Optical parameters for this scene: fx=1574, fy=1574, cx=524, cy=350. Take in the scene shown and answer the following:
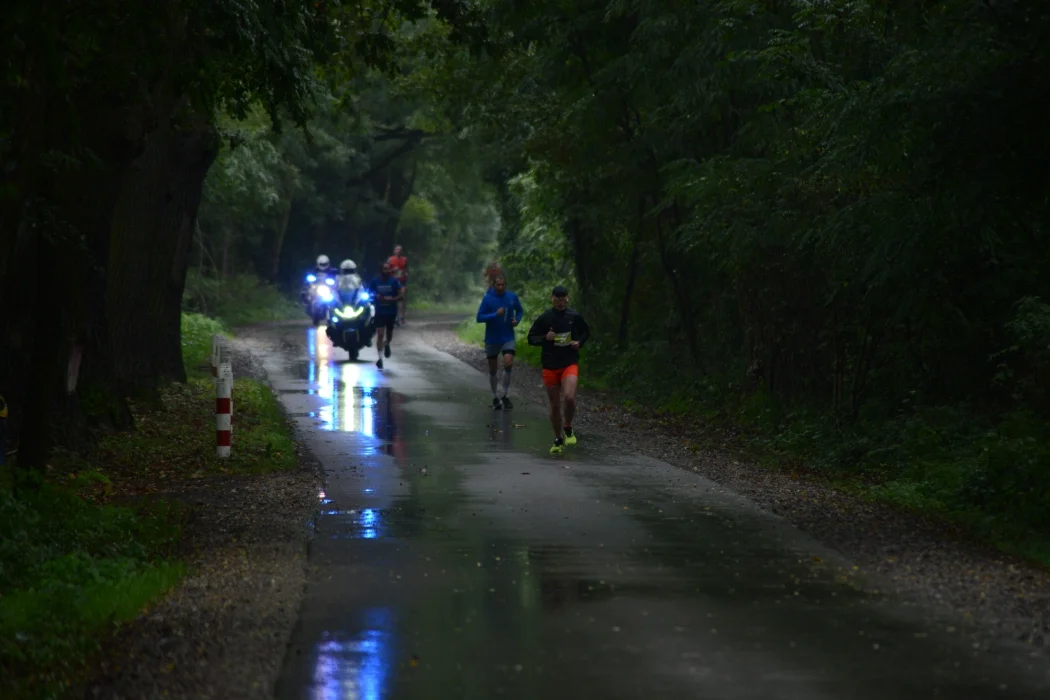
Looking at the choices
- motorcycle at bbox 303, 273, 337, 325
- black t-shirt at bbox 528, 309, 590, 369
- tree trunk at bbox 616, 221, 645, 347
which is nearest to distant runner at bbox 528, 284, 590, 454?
black t-shirt at bbox 528, 309, 590, 369

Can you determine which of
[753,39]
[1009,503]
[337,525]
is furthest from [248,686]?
[753,39]

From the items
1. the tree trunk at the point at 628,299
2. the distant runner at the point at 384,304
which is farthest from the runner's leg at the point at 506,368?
the distant runner at the point at 384,304

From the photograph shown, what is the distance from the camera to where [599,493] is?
14180 mm

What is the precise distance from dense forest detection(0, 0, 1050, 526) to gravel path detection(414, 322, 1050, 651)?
3.16 ft

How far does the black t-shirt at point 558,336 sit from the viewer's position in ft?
58.6

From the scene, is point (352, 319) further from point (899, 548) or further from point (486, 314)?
point (899, 548)

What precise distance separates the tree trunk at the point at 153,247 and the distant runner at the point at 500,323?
445cm

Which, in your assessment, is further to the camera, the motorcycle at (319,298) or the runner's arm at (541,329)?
the motorcycle at (319,298)

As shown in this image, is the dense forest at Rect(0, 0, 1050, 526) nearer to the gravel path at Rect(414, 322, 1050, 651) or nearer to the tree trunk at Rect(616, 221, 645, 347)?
the tree trunk at Rect(616, 221, 645, 347)

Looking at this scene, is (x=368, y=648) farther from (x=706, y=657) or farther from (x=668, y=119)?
(x=668, y=119)

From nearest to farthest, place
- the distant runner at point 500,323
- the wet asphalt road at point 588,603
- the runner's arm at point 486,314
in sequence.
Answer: the wet asphalt road at point 588,603, the runner's arm at point 486,314, the distant runner at point 500,323

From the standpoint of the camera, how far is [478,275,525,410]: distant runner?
2214 cm

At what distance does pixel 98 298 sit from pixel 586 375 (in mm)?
13168

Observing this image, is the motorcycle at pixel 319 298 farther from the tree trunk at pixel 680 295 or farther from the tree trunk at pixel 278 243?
the tree trunk at pixel 680 295
